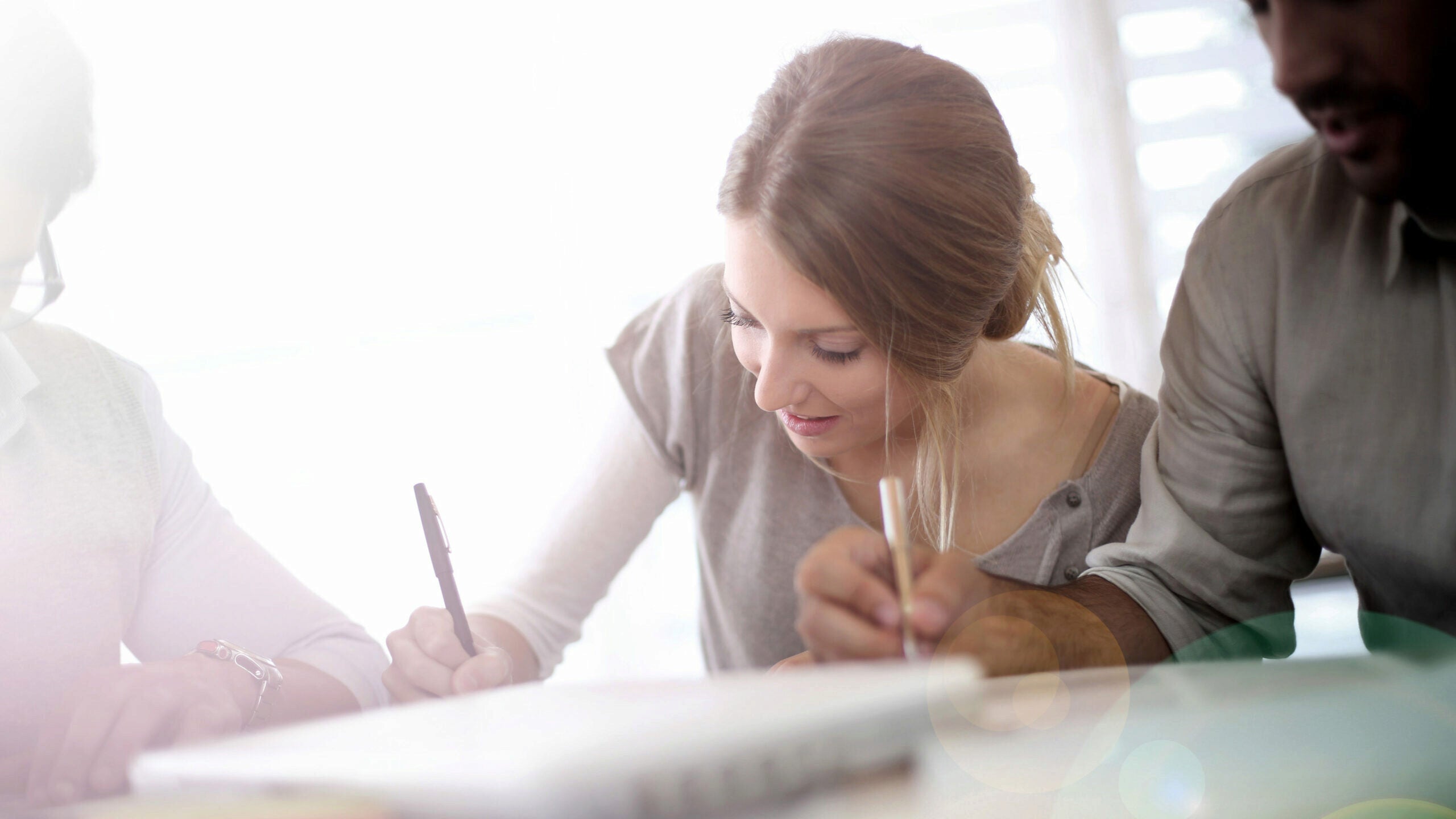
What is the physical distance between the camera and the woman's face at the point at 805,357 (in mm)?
464

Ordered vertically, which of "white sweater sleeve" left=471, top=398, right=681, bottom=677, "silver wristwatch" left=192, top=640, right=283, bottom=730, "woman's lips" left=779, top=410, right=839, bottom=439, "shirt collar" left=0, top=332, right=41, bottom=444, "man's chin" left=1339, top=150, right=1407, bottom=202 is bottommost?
Answer: "white sweater sleeve" left=471, top=398, right=681, bottom=677

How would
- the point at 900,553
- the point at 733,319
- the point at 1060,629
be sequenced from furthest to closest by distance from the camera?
the point at 733,319, the point at 1060,629, the point at 900,553

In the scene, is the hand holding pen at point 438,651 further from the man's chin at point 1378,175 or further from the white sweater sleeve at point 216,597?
the man's chin at point 1378,175

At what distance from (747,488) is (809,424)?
0.30 feet

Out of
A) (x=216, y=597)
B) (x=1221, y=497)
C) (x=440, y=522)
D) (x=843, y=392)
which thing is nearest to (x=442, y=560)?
(x=440, y=522)

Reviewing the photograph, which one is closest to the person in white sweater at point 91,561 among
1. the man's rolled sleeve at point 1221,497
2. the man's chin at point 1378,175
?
the man's rolled sleeve at point 1221,497

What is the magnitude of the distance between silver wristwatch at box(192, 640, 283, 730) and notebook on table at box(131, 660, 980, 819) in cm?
14

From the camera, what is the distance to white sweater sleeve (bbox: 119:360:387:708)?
440 mm

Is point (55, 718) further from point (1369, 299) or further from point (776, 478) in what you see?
point (1369, 299)

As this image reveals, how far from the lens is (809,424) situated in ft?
1.68

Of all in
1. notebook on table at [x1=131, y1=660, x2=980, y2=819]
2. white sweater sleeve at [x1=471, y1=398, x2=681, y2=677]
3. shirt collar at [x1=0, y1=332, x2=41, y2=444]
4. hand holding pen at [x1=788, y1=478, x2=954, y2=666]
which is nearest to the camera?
notebook on table at [x1=131, y1=660, x2=980, y2=819]

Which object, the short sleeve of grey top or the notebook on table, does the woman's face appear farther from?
the notebook on table

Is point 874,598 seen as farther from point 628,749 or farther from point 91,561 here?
point 91,561

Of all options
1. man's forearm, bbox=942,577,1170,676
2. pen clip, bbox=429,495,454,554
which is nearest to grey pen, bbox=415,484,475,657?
pen clip, bbox=429,495,454,554
